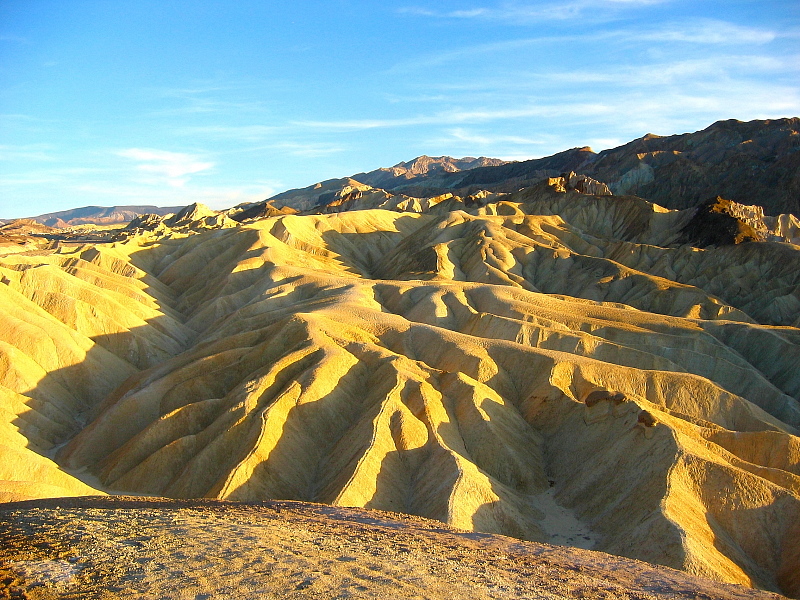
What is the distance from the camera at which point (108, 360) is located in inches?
2335

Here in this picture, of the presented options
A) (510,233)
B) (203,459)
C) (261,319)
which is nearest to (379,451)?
(203,459)

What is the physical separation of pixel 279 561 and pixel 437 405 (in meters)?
22.1

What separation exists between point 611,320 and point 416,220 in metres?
72.8

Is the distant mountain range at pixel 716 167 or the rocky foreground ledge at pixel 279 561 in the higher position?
the distant mountain range at pixel 716 167

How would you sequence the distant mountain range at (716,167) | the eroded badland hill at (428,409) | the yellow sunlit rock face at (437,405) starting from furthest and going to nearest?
1. the distant mountain range at (716,167)
2. the yellow sunlit rock face at (437,405)
3. the eroded badland hill at (428,409)

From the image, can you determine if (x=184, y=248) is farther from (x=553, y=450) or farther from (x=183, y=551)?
(x=183, y=551)

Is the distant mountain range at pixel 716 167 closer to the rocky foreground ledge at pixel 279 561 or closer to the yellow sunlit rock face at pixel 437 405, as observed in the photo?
the yellow sunlit rock face at pixel 437 405

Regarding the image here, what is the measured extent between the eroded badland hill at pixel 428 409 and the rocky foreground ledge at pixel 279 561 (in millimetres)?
266

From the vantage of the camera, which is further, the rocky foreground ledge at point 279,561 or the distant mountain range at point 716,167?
the distant mountain range at point 716,167

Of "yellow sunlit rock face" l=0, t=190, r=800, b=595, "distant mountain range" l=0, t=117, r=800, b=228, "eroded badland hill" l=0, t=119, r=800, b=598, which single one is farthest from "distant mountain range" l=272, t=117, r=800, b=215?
"yellow sunlit rock face" l=0, t=190, r=800, b=595

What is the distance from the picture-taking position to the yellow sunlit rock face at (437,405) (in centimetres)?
3111

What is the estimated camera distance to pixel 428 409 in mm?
38562

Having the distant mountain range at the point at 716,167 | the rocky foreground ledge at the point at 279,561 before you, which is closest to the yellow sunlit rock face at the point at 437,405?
the rocky foreground ledge at the point at 279,561

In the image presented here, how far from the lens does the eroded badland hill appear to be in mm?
29781
